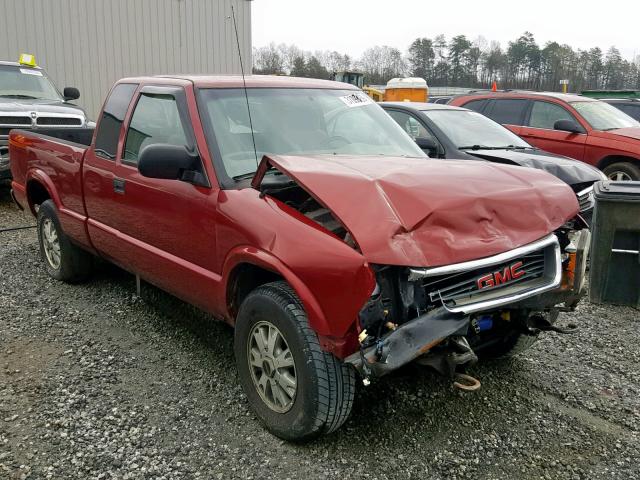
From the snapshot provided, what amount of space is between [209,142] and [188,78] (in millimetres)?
741

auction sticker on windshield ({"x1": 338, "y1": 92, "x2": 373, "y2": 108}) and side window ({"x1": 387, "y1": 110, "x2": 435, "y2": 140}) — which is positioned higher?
auction sticker on windshield ({"x1": 338, "y1": 92, "x2": 373, "y2": 108})

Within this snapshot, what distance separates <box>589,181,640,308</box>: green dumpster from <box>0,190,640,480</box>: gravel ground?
16.7 inches

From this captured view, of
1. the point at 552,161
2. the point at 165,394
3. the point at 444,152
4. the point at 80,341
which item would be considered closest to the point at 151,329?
the point at 80,341

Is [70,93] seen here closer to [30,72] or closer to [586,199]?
[30,72]

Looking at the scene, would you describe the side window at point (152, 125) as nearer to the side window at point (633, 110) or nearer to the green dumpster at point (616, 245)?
the green dumpster at point (616, 245)

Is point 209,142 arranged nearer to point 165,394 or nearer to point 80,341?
point 165,394

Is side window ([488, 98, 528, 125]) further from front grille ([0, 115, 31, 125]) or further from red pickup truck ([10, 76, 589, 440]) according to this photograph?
front grille ([0, 115, 31, 125])

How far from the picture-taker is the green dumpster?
4.79 metres

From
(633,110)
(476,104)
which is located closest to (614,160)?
(476,104)

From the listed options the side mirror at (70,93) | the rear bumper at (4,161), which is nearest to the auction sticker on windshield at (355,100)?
the rear bumper at (4,161)

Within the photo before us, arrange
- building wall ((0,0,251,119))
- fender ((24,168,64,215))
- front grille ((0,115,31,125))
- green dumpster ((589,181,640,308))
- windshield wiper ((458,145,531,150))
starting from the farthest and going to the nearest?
building wall ((0,0,251,119)) → front grille ((0,115,31,125)) → windshield wiper ((458,145,531,150)) → fender ((24,168,64,215)) → green dumpster ((589,181,640,308))

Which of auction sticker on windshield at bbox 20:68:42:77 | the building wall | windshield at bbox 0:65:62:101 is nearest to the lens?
windshield at bbox 0:65:62:101

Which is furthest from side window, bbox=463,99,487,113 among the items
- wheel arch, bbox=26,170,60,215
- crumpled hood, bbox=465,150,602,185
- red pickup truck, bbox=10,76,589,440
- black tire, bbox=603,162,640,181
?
wheel arch, bbox=26,170,60,215

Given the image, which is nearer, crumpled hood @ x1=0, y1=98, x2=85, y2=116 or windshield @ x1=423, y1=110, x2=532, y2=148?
windshield @ x1=423, y1=110, x2=532, y2=148
